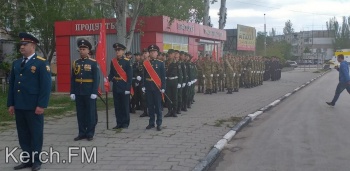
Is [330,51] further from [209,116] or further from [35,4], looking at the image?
[209,116]

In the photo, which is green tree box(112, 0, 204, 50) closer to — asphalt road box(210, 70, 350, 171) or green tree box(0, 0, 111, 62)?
asphalt road box(210, 70, 350, 171)

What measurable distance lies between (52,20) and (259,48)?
47.6m

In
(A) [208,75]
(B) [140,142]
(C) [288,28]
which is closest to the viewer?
(B) [140,142]

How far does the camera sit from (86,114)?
8.48m

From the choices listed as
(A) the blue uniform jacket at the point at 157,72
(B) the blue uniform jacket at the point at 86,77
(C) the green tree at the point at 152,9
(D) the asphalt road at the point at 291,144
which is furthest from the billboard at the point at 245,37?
(B) the blue uniform jacket at the point at 86,77

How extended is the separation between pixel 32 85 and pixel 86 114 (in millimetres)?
2247

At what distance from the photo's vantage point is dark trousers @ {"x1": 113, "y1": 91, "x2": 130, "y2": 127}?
968 centimetres

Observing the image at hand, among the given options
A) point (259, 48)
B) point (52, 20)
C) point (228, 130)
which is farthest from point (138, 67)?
point (259, 48)

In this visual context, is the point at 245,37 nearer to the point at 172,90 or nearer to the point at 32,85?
the point at 172,90

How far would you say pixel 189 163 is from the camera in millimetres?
6777

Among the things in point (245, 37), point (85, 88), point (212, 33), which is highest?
point (245, 37)

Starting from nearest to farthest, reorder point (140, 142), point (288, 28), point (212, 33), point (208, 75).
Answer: point (140, 142) → point (208, 75) → point (212, 33) → point (288, 28)

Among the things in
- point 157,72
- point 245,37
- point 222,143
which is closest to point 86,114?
point 157,72

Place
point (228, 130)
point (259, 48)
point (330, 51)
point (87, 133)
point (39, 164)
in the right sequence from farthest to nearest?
1. point (330, 51)
2. point (259, 48)
3. point (228, 130)
4. point (87, 133)
5. point (39, 164)
